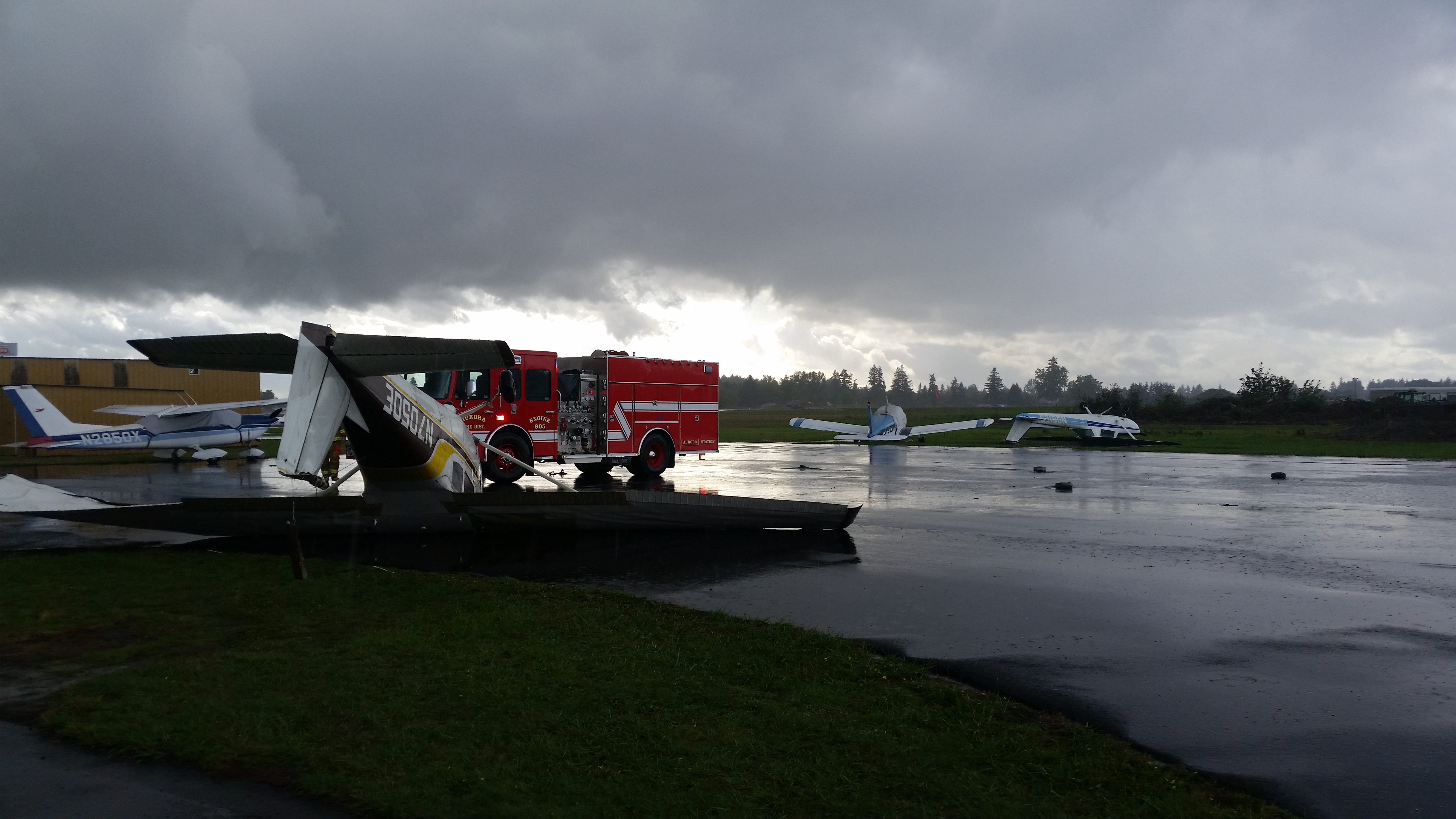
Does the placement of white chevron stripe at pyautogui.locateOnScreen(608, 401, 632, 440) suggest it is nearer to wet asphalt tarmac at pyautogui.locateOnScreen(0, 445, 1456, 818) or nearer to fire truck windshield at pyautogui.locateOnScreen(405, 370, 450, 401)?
wet asphalt tarmac at pyautogui.locateOnScreen(0, 445, 1456, 818)

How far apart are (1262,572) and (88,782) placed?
1066 cm

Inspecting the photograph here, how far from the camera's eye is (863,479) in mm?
21891

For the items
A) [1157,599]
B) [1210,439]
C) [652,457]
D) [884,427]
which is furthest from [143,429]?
[1210,439]

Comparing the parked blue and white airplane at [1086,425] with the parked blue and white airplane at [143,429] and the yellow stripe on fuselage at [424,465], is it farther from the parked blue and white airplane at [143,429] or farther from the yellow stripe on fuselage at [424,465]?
the yellow stripe on fuselage at [424,465]

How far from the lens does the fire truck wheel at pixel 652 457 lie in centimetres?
2052

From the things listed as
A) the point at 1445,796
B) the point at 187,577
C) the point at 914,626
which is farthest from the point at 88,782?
the point at 1445,796

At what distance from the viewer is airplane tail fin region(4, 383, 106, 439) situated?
26.9 metres

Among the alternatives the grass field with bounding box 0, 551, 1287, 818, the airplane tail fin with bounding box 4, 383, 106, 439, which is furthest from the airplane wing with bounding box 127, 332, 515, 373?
the airplane tail fin with bounding box 4, 383, 106, 439

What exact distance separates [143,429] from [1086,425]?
4132 centimetres

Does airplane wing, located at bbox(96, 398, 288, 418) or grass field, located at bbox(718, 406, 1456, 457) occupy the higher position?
airplane wing, located at bbox(96, 398, 288, 418)

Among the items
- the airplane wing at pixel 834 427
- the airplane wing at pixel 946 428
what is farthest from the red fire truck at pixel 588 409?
the airplane wing at pixel 946 428

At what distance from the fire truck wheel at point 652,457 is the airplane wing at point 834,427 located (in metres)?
20.0

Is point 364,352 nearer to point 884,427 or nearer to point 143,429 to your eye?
point 143,429

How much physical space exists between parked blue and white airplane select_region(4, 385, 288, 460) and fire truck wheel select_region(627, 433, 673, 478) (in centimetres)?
1383
